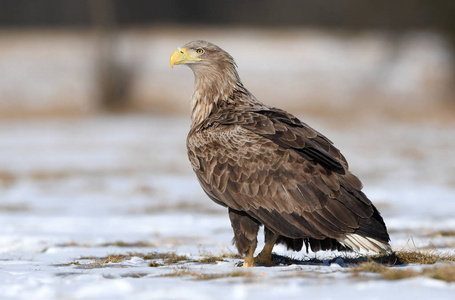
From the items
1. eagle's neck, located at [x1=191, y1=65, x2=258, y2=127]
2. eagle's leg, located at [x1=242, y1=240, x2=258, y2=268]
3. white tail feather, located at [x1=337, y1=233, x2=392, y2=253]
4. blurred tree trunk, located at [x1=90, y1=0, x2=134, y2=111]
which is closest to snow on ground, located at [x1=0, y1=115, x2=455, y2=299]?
eagle's leg, located at [x1=242, y1=240, x2=258, y2=268]

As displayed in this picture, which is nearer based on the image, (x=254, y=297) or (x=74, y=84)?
(x=254, y=297)

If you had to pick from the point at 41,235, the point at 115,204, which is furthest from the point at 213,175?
the point at 115,204

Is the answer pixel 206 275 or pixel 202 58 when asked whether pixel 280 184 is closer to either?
pixel 206 275

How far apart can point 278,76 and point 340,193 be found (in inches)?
1205

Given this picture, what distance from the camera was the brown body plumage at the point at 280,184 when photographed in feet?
20.6

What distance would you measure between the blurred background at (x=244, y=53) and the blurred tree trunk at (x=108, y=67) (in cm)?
4

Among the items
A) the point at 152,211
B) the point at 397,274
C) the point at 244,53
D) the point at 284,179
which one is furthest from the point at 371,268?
the point at 244,53

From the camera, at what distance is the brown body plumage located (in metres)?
6.29

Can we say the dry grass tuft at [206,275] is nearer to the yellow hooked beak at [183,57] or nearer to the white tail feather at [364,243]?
the white tail feather at [364,243]

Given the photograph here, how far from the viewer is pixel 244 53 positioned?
39750mm

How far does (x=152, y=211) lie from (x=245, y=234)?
5.51 meters

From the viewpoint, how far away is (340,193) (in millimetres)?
6348

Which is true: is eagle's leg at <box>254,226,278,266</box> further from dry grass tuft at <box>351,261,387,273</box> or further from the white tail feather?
dry grass tuft at <box>351,261,387,273</box>

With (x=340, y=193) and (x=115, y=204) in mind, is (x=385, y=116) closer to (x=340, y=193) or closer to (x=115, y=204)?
(x=115, y=204)
